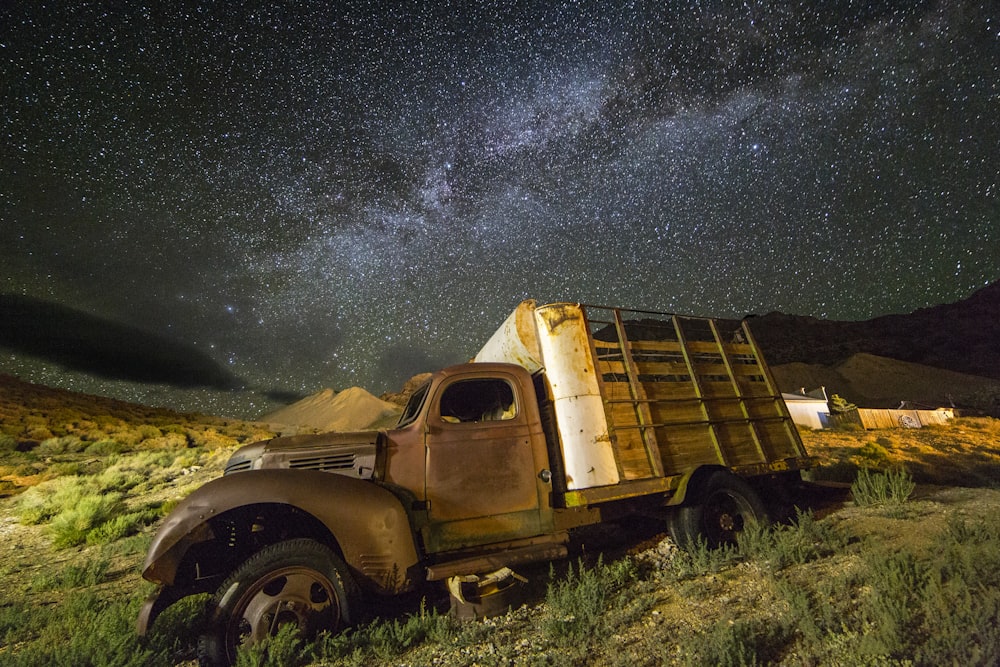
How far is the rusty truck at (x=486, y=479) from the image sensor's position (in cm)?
351

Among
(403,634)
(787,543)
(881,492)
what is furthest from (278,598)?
(881,492)

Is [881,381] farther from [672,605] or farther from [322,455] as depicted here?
[322,455]

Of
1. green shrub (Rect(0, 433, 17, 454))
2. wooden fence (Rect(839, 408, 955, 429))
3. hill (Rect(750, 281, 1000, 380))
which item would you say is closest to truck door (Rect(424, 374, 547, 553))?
green shrub (Rect(0, 433, 17, 454))

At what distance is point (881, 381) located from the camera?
5506 cm

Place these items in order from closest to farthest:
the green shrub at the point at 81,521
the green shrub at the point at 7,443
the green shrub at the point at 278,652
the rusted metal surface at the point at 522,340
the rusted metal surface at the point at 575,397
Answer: the green shrub at the point at 278,652 → the rusted metal surface at the point at 575,397 → the rusted metal surface at the point at 522,340 → the green shrub at the point at 81,521 → the green shrub at the point at 7,443

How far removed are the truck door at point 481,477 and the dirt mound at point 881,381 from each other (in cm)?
5240

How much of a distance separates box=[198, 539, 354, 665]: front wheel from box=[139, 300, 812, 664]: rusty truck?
11 millimetres

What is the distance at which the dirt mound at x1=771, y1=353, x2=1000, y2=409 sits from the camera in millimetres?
49975

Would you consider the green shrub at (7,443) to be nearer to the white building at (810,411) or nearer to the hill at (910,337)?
the white building at (810,411)

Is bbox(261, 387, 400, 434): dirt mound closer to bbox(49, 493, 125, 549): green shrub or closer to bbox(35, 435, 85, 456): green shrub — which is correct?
bbox(35, 435, 85, 456): green shrub

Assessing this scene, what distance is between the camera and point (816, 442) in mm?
18375

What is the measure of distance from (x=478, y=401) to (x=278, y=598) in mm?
2575

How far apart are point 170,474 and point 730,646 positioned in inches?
703

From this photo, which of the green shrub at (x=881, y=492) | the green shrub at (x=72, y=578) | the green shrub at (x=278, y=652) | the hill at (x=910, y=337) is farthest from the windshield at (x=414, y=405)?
the hill at (x=910, y=337)
